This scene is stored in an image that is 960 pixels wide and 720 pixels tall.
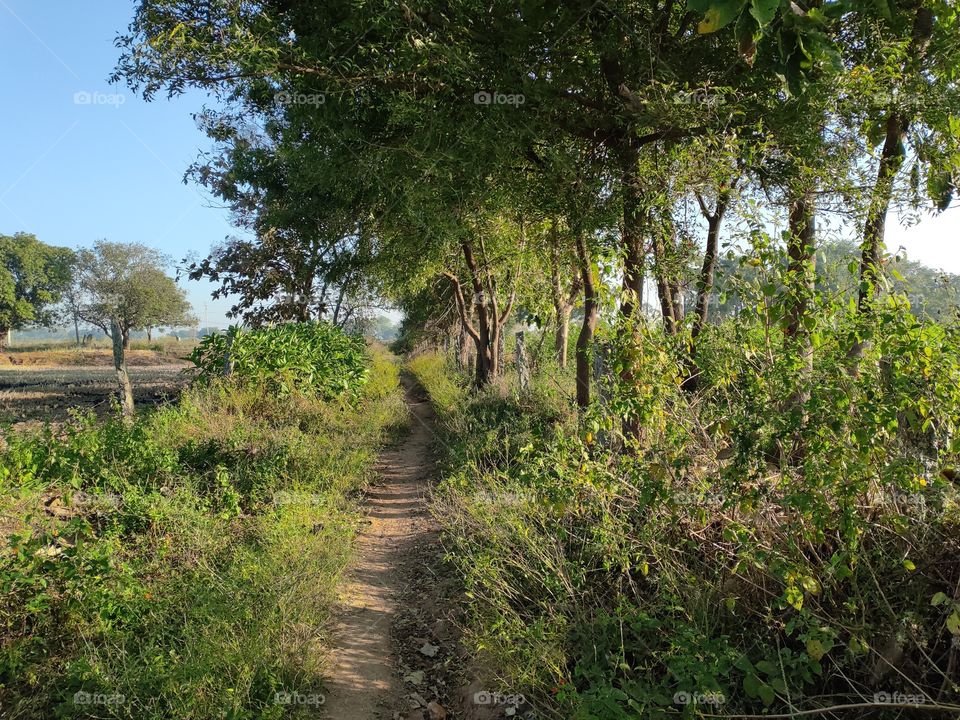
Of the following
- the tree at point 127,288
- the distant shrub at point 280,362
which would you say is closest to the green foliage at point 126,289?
the tree at point 127,288

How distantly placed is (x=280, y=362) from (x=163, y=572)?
29.4 feet

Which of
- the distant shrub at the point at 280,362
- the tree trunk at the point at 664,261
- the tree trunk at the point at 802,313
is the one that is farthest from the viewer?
the distant shrub at the point at 280,362

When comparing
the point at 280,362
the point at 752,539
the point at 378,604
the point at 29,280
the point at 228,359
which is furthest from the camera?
the point at 29,280

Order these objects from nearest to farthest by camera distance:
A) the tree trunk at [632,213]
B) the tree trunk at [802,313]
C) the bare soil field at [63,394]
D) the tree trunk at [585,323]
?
the tree trunk at [802,313], the tree trunk at [632,213], the tree trunk at [585,323], the bare soil field at [63,394]

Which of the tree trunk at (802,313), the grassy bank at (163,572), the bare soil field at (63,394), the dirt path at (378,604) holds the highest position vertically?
the tree trunk at (802,313)

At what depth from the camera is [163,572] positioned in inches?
233

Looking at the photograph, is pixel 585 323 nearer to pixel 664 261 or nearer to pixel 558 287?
pixel 664 261

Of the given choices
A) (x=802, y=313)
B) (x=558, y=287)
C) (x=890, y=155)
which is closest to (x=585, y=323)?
(x=558, y=287)

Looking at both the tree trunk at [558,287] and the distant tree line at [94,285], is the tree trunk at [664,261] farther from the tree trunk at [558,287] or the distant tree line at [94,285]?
→ the distant tree line at [94,285]

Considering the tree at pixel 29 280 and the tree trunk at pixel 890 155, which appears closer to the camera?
the tree trunk at pixel 890 155

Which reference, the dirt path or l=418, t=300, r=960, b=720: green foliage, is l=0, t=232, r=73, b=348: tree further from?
l=418, t=300, r=960, b=720: green foliage

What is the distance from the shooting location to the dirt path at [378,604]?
192 inches

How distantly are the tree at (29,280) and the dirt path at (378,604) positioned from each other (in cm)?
5947

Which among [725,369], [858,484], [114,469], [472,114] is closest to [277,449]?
[114,469]
